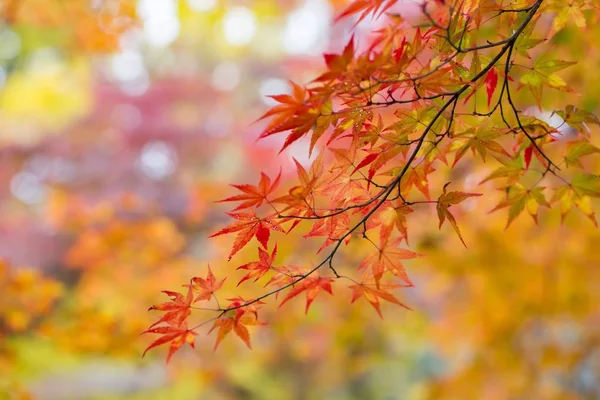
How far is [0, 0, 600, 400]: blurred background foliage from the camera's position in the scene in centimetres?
258

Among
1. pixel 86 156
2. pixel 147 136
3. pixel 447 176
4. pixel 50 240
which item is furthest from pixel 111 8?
pixel 50 240

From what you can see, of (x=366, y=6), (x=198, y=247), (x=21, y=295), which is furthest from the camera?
(x=198, y=247)

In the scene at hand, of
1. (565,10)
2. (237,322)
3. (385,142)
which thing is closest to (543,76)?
(565,10)

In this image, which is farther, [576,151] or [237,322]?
[576,151]

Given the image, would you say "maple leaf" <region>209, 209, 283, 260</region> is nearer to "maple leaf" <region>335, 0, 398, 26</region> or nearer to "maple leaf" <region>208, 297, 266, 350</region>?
"maple leaf" <region>208, 297, 266, 350</region>

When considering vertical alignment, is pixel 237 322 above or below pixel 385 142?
below

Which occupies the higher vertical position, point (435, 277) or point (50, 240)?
point (50, 240)

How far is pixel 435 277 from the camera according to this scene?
3639mm

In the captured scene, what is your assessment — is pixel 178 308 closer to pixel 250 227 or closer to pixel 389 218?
pixel 250 227

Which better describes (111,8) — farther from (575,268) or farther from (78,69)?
(78,69)

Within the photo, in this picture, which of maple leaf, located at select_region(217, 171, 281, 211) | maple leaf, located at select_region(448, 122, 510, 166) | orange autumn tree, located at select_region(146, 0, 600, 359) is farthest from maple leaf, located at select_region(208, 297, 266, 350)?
maple leaf, located at select_region(448, 122, 510, 166)

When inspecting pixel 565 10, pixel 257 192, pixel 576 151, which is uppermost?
pixel 565 10

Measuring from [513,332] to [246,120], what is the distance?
3.67 meters

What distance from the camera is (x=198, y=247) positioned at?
6.57 meters
